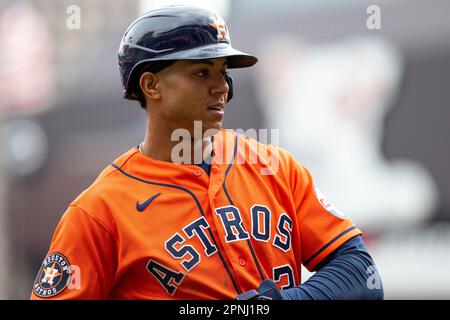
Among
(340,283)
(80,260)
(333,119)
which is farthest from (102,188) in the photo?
(333,119)

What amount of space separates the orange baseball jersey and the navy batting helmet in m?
0.41

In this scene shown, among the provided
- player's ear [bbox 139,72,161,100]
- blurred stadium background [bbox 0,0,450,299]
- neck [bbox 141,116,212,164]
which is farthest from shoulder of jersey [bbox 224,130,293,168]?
blurred stadium background [bbox 0,0,450,299]

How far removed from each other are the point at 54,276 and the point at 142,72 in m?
0.85

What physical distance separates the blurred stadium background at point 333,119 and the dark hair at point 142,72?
5.05 meters

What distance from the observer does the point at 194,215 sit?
2.93m

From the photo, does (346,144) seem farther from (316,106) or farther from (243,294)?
(243,294)

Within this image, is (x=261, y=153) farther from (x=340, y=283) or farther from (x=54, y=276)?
(x=54, y=276)

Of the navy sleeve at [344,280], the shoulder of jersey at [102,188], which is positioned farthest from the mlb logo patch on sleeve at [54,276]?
the navy sleeve at [344,280]

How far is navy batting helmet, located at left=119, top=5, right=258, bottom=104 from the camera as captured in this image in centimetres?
297

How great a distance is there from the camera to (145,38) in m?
3.02

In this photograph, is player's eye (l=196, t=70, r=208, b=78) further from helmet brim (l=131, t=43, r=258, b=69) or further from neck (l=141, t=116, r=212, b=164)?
neck (l=141, t=116, r=212, b=164)

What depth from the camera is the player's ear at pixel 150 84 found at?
3066mm

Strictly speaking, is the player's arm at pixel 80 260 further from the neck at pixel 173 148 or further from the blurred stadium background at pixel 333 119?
the blurred stadium background at pixel 333 119

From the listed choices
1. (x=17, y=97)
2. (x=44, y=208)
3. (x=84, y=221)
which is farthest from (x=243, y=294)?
(x=17, y=97)
